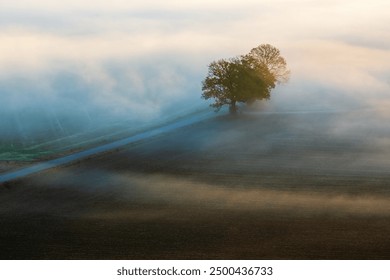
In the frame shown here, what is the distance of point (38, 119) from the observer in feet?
252

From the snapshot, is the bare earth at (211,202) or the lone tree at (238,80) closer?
the bare earth at (211,202)

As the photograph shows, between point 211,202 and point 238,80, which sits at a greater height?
point 238,80

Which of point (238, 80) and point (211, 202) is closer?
point (211, 202)

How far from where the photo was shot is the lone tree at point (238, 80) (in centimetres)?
7025

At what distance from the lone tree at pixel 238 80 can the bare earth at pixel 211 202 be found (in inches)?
479

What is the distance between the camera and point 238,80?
70125mm

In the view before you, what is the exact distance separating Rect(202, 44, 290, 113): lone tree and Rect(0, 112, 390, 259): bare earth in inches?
A: 479

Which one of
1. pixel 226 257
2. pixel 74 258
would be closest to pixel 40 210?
pixel 74 258

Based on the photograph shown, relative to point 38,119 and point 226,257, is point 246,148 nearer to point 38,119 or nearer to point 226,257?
point 226,257

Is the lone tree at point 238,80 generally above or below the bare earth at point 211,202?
above

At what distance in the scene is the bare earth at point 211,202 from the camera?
29812 mm

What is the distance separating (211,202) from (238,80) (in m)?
34.7

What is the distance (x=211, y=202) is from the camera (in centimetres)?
3766

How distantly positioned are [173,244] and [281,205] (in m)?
9.58
